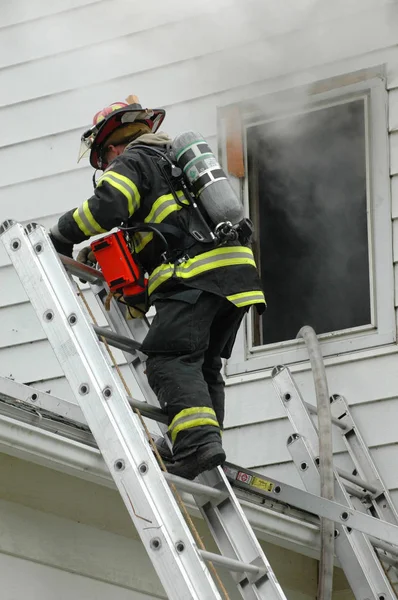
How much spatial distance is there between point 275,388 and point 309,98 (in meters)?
1.73

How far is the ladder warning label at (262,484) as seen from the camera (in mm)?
4246

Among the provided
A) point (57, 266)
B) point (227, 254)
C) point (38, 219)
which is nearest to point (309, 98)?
point (38, 219)

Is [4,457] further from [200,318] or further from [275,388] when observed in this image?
[275,388]

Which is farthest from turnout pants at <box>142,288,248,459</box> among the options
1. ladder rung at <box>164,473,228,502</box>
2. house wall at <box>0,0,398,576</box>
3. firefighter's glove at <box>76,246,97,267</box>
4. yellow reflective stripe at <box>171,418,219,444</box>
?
house wall at <box>0,0,398,576</box>

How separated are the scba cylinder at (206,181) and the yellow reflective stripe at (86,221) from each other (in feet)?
1.25

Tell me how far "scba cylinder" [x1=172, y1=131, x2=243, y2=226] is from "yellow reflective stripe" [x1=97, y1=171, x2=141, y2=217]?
0.21 metres

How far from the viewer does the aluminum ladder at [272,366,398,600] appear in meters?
4.43

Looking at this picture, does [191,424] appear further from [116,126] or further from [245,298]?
[116,126]

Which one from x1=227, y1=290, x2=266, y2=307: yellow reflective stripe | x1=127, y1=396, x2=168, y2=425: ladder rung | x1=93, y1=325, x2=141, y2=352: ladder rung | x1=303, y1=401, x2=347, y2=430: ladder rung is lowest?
x1=127, y1=396, x2=168, y2=425: ladder rung

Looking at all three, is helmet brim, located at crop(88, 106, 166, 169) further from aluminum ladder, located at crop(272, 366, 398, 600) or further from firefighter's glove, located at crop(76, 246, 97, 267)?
aluminum ladder, located at crop(272, 366, 398, 600)

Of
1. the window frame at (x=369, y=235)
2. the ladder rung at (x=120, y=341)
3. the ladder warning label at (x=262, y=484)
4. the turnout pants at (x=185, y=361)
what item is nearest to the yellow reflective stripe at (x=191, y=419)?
the turnout pants at (x=185, y=361)

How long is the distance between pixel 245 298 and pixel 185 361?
0.32 metres

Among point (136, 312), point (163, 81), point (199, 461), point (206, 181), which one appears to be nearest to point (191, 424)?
point (199, 461)

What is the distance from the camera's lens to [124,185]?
13.1ft
